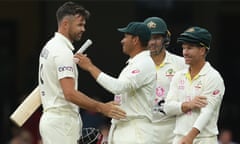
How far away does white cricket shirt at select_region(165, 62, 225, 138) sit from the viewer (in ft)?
27.9

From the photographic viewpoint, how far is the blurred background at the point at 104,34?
14539 millimetres

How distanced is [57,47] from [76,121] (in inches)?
25.9

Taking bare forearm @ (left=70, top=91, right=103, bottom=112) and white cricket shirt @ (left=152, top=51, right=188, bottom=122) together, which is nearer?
bare forearm @ (left=70, top=91, right=103, bottom=112)

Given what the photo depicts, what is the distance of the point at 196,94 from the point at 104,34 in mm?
6150

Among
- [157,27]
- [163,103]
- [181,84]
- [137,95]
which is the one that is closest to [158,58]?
[157,27]

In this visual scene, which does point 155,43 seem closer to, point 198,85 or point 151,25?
point 151,25

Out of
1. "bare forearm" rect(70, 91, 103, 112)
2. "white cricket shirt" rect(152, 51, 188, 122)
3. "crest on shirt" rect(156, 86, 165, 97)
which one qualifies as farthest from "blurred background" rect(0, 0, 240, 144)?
"bare forearm" rect(70, 91, 103, 112)

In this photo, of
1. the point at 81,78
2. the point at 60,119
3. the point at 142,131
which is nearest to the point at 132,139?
the point at 142,131

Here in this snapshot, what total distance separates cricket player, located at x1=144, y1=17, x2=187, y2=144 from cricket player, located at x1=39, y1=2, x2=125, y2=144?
814 mm

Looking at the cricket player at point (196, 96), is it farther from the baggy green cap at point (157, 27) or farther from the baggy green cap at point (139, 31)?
the baggy green cap at point (157, 27)

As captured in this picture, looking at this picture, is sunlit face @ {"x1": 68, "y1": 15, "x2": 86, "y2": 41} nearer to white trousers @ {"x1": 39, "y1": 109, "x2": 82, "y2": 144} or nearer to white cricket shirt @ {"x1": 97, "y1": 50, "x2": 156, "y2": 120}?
white cricket shirt @ {"x1": 97, "y1": 50, "x2": 156, "y2": 120}

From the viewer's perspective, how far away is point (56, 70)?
27.1ft

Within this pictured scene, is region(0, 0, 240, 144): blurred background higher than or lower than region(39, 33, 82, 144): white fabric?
lower

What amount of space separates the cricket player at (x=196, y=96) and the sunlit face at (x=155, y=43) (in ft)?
1.73
